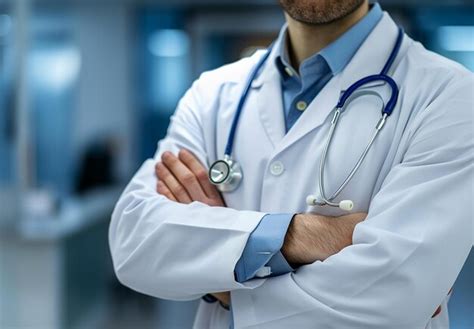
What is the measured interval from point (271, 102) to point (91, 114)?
5188 mm

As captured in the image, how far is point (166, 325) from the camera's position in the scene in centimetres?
381

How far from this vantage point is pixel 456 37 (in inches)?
223

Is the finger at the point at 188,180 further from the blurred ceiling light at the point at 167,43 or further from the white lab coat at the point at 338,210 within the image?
the blurred ceiling light at the point at 167,43

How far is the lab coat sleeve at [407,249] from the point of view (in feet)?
3.10

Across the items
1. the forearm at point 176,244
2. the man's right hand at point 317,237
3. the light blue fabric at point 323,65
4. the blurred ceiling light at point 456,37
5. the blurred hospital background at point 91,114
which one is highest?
the light blue fabric at point 323,65

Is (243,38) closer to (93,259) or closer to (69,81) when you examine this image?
(69,81)

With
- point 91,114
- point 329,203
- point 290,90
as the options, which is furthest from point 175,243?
point 91,114

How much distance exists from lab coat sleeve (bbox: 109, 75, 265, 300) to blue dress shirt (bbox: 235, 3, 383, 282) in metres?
0.02

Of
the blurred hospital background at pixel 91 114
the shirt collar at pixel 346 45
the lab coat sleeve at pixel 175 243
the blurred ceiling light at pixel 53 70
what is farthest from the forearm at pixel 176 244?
the blurred ceiling light at pixel 53 70

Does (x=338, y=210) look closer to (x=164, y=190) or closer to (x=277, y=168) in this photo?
(x=277, y=168)

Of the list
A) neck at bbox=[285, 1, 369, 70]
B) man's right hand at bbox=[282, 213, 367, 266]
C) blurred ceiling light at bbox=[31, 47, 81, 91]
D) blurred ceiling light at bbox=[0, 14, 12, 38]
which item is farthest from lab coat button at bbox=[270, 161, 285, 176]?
blurred ceiling light at bbox=[31, 47, 81, 91]

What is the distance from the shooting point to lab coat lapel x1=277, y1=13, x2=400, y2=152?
1.12 meters

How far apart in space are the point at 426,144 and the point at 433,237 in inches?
5.6

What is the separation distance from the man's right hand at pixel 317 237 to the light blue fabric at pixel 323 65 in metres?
0.21
